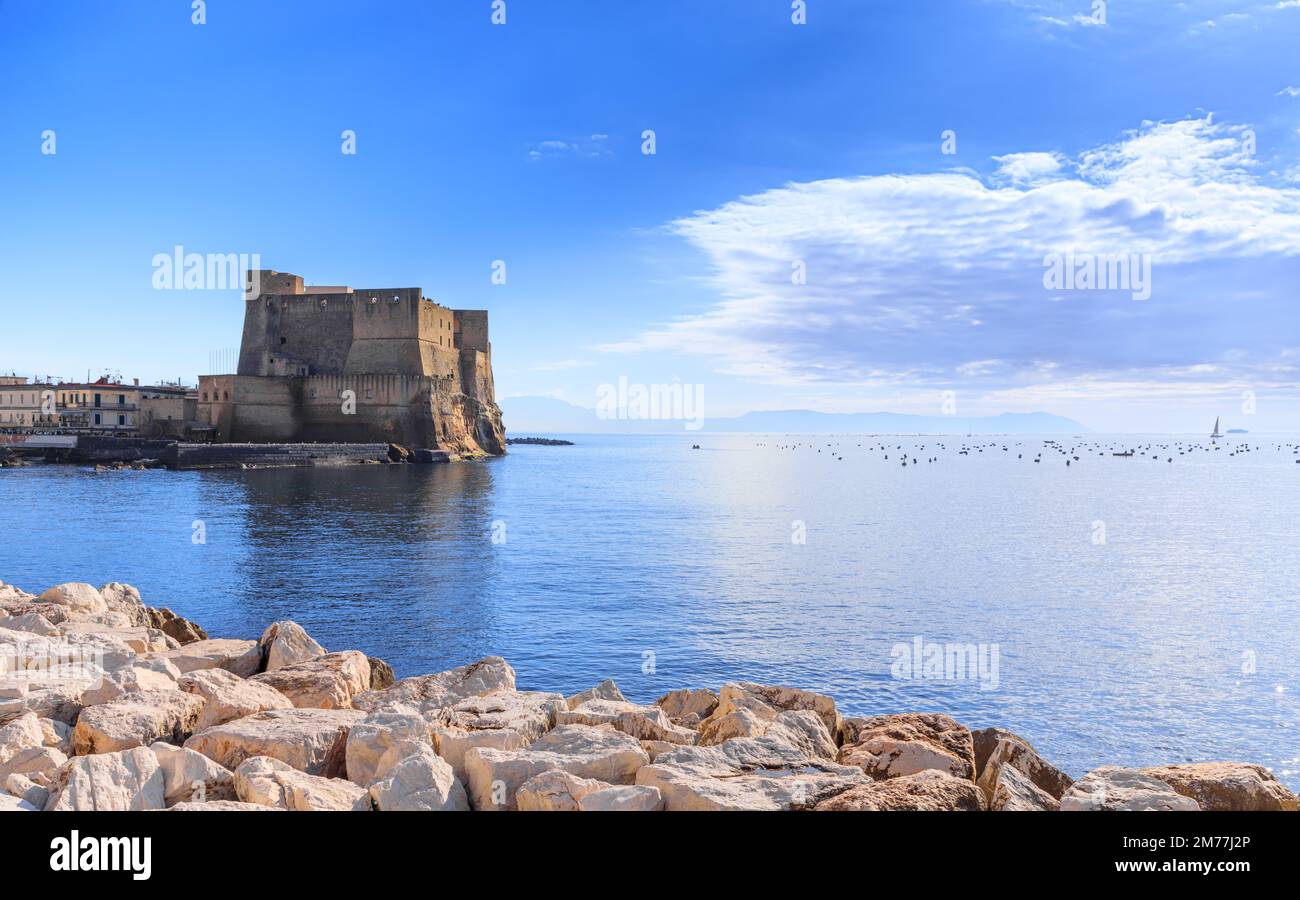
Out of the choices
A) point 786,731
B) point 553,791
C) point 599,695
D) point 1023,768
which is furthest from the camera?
point 599,695

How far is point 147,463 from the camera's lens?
55812mm

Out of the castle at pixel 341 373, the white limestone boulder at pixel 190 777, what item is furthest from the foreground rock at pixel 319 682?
the castle at pixel 341 373

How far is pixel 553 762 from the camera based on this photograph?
19.9ft

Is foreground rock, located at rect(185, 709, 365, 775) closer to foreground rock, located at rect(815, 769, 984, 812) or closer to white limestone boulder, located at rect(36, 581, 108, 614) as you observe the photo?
foreground rock, located at rect(815, 769, 984, 812)

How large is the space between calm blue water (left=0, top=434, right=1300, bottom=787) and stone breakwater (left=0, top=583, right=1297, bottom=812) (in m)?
3.62

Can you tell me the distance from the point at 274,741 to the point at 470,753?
1.53 metres

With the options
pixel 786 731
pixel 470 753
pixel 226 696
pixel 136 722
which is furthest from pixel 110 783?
pixel 786 731

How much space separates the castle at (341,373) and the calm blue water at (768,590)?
22.1m

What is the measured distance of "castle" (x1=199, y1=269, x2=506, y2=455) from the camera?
64.4m

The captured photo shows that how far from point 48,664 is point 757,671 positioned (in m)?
9.01

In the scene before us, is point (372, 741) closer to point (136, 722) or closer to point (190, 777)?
point (190, 777)
